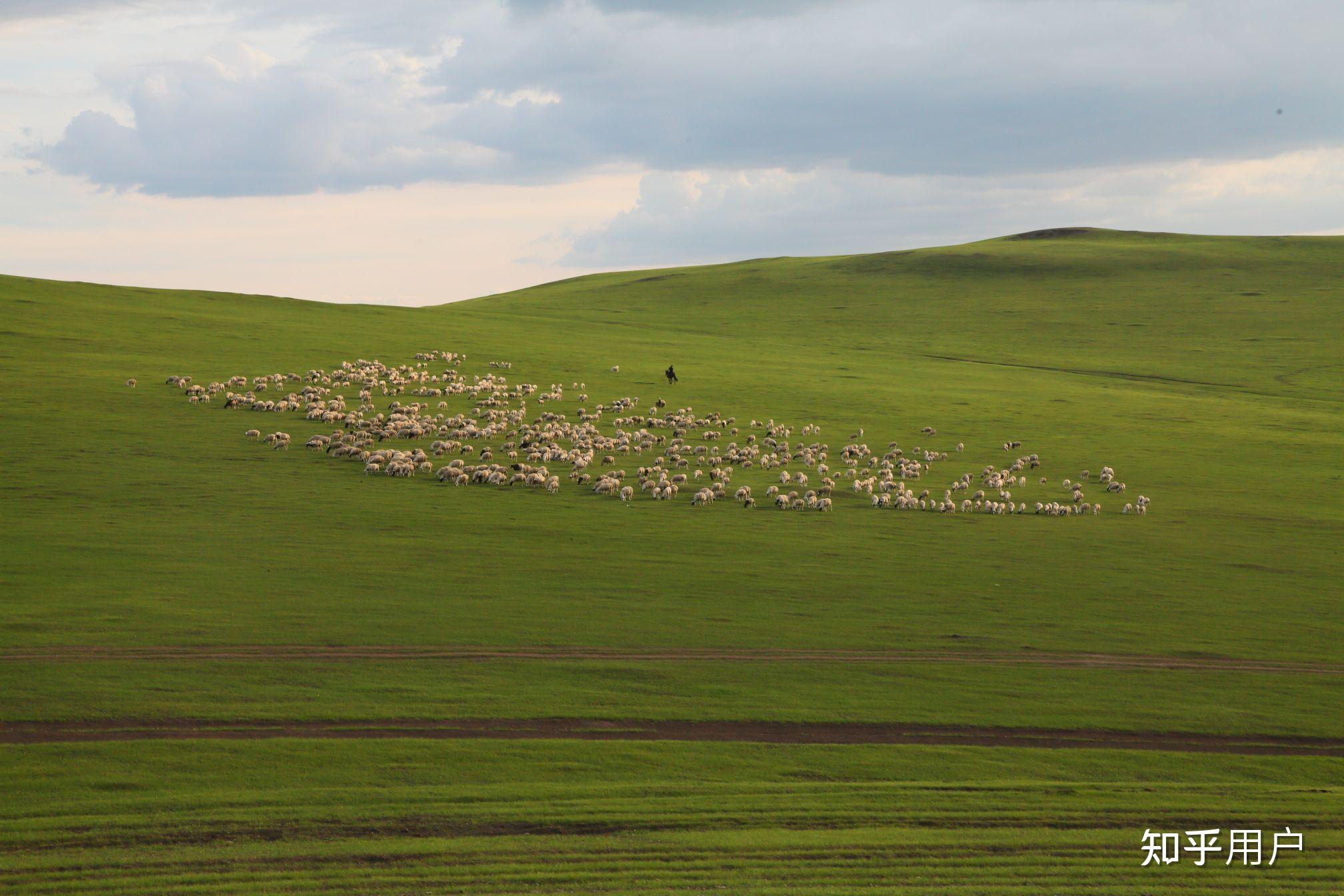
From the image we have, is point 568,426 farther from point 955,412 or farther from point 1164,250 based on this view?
point 1164,250

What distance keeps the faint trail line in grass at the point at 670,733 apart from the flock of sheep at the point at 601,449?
19.3 metres

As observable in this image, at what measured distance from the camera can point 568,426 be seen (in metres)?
50.0

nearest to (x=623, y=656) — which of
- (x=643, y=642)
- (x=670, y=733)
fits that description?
(x=643, y=642)

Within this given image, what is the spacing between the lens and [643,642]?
2562 cm

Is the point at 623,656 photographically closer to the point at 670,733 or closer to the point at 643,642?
the point at 643,642

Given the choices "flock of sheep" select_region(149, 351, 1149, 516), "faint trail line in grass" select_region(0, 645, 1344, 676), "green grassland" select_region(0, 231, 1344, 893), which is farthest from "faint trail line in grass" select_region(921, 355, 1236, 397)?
"faint trail line in grass" select_region(0, 645, 1344, 676)

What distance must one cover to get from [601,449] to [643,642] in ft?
74.5

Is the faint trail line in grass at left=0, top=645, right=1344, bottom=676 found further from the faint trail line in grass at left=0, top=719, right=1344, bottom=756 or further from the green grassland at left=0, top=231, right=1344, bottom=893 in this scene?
the faint trail line in grass at left=0, top=719, right=1344, bottom=756

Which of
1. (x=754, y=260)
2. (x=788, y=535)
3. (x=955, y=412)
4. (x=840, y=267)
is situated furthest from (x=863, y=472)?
(x=754, y=260)

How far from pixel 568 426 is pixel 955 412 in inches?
877

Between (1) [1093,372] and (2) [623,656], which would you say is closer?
(2) [623,656]

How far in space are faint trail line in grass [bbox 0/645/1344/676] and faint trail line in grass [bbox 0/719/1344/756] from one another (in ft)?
10.7

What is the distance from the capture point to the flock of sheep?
138 feet

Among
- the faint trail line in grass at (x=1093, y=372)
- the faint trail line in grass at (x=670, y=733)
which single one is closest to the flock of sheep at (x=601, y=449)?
the faint trail line in grass at (x=670, y=733)
